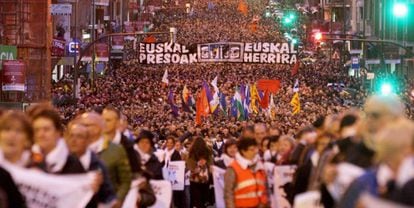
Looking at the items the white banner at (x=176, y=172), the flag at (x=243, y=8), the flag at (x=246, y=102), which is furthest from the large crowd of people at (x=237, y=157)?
the flag at (x=243, y=8)

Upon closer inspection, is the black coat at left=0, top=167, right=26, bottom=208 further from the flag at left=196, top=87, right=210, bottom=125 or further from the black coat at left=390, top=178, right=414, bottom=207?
the flag at left=196, top=87, right=210, bottom=125

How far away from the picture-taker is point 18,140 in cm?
886

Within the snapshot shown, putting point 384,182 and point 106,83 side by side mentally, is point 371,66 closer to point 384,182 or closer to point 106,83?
point 106,83

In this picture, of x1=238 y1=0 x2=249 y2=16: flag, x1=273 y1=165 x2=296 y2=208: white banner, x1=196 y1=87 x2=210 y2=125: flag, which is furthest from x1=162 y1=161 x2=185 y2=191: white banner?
x1=238 y1=0 x2=249 y2=16: flag

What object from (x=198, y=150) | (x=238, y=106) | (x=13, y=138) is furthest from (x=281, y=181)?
(x=238, y=106)

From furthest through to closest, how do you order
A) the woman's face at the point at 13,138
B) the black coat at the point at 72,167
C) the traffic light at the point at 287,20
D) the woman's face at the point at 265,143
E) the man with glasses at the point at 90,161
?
1. the traffic light at the point at 287,20
2. the woman's face at the point at 265,143
3. the man with glasses at the point at 90,161
4. the black coat at the point at 72,167
5. the woman's face at the point at 13,138

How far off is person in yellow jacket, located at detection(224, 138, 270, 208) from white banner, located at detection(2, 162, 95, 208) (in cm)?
393

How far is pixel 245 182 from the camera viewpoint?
45.1 feet

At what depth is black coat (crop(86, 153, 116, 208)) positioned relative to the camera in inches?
406

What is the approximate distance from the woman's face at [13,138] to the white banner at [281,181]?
5.32m

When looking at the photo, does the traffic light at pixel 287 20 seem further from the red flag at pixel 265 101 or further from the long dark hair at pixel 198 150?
the long dark hair at pixel 198 150

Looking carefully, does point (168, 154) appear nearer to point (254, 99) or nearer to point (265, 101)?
point (254, 99)

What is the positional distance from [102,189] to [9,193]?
6.23 ft

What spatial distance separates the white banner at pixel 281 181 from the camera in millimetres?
14016
